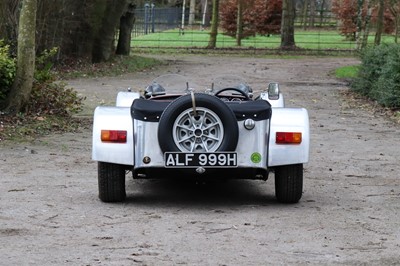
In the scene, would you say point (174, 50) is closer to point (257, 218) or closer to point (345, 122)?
point (345, 122)

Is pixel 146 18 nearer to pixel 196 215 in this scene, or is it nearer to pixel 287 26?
pixel 287 26

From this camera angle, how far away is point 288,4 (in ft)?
155

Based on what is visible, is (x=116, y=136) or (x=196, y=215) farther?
(x=116, y=136)

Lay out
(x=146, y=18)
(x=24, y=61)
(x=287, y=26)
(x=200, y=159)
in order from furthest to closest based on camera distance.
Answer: (x=146, y=18) < (x=287, y=26) < (x=24, y=61) < (x=200, y=159)

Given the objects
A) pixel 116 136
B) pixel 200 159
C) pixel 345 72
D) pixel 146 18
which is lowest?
pixel 146 18

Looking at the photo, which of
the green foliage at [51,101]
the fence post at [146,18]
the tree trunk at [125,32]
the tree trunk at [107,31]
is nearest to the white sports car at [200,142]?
the green foliage at [51,101]

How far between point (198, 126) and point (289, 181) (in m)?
1.13

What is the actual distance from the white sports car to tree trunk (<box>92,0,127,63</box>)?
78.2ft

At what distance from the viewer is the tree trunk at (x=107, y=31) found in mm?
32750

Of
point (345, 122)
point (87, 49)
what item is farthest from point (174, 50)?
point (345, 122)

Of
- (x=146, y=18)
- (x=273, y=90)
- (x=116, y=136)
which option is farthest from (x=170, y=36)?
Result: (x=116, y=136)

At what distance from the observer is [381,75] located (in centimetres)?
2142

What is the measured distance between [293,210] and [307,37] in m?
51.5

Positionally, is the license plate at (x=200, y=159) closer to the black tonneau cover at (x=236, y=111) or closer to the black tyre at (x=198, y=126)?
the black tyre at (x=198, y=126)
